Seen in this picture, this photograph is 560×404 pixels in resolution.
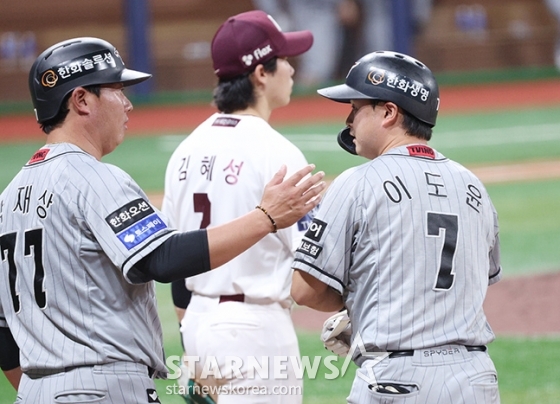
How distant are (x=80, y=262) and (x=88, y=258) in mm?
26

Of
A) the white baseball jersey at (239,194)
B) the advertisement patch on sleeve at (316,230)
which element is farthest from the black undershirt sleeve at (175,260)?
the white baseball jersey at (239,194)

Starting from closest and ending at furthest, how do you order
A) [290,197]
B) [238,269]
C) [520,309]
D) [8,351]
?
1. [290,197]
2. [8,351]
3. [238,269]
4. [520,309]

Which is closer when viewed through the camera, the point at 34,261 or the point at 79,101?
the point at 34,261

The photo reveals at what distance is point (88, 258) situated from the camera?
2.87 m

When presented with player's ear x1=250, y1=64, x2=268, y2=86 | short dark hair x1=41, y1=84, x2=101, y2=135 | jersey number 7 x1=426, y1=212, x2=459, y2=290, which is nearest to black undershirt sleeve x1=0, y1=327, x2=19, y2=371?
short dark hair x1=41, y1=84, x2=101, y2=135

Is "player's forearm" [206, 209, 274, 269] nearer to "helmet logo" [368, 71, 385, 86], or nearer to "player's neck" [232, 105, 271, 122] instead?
"helmet logo" [368, 71, 385, 86]

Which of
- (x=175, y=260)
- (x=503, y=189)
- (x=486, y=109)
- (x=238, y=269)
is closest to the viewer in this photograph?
(x=175, y=260)

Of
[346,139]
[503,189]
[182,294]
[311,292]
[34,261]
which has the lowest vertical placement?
[503,189]

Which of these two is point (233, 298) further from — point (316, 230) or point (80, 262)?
point (80, 262)

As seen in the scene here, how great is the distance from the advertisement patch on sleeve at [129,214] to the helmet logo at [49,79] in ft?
1.56

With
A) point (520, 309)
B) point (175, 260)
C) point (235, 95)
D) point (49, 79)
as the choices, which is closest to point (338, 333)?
point (175, 260)

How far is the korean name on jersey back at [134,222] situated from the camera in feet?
9.21

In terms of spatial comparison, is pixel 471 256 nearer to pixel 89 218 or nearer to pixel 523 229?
pixel 89 218

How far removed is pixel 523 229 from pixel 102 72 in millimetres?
6958
